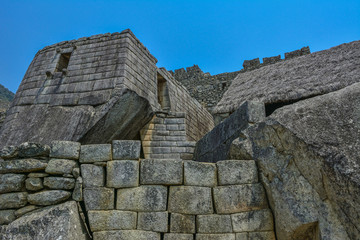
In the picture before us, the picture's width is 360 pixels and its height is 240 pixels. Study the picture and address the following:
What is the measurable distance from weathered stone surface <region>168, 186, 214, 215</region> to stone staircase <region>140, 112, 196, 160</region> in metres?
4.28

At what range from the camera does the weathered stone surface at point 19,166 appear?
298 cm

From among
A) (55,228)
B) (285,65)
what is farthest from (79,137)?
(285,65)

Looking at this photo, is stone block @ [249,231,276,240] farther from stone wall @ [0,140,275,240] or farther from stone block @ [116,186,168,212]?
stone block @ [116,186,168,212]

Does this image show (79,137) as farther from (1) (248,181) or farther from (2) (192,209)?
(1) (248,181)

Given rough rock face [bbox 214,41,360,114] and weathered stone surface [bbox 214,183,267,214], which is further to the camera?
rough rock face [bbox 214,41,360,114]

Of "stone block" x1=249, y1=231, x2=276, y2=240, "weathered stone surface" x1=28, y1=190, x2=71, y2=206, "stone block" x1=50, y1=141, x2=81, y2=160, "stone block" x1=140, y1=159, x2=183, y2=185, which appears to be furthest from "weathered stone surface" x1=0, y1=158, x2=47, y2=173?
"stone block" x1=249, y1=231, x2=276, y2=240

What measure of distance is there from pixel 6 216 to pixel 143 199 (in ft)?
5.25

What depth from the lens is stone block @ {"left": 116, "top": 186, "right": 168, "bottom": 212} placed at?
3.07 meters

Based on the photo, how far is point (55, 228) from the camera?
108 inches

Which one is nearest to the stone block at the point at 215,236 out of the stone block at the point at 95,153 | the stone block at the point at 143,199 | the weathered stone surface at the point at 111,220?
the stone block at the point at 143,199

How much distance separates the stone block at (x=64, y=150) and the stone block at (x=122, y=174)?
46 cm

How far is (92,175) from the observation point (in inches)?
123

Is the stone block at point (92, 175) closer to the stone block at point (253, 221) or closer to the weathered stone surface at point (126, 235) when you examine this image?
the weathered stone surface at point (126, 235)

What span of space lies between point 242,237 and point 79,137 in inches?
169
